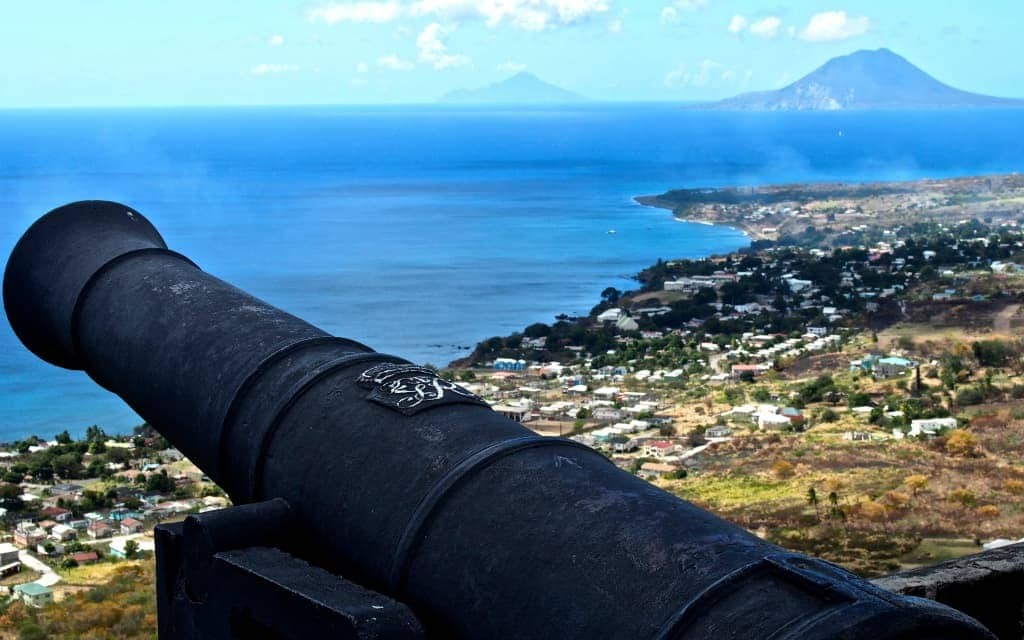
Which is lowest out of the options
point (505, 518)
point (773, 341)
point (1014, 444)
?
point (773, 341)

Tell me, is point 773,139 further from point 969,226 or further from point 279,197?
A: point 969,226

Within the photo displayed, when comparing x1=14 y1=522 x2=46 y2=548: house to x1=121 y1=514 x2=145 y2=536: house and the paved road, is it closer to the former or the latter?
the paved road

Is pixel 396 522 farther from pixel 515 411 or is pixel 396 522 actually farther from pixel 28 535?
pixel 515 411

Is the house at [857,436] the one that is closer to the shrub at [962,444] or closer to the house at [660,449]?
the shrub at [962,444]

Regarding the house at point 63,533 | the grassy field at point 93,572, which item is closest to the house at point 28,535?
the house at point 63,533

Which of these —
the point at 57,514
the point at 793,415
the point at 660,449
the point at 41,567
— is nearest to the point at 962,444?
the point at 660,449

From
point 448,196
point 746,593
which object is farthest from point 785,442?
point 448,196
